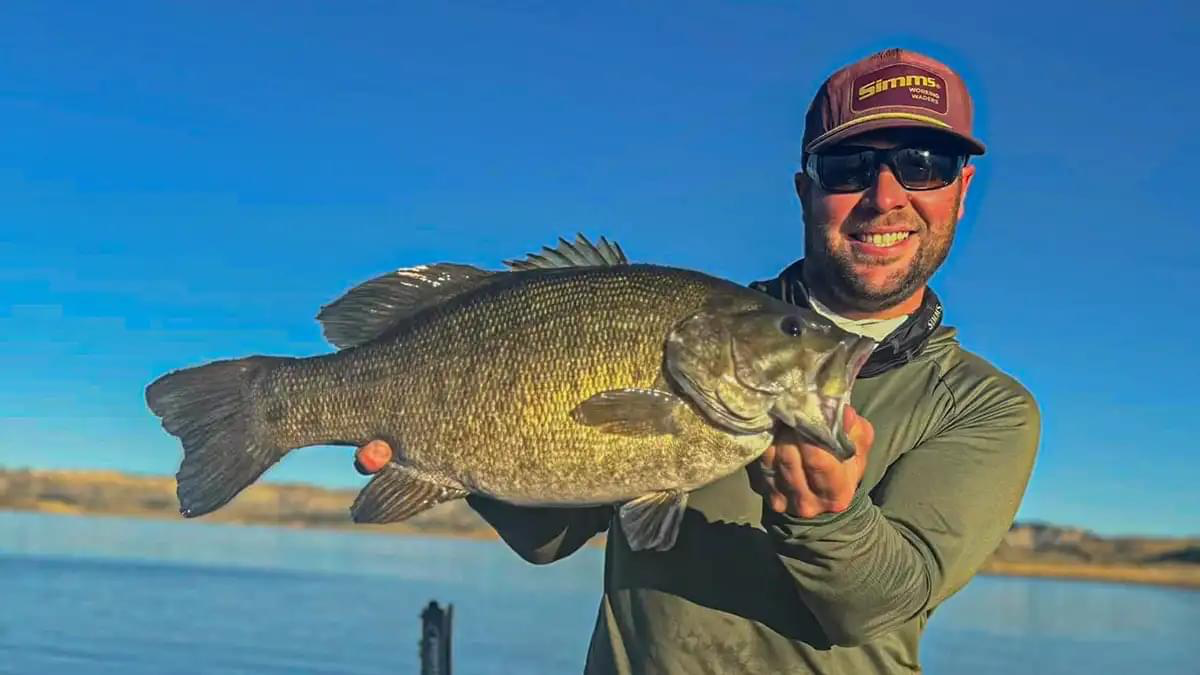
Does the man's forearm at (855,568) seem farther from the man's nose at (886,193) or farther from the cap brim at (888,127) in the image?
the cap brim at (888,127)

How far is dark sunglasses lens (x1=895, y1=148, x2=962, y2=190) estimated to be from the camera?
3.76 metres

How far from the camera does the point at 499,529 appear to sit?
13.0ft

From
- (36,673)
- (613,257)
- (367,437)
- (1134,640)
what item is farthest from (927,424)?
(1134,640)

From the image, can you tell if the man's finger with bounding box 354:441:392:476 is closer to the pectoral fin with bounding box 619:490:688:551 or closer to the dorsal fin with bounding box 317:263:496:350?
the dorsal fin with bounding box 317:263:496:350

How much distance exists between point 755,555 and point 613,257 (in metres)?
1.03

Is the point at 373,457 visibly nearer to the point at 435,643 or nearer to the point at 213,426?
the point at 213,426

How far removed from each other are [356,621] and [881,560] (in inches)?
1141

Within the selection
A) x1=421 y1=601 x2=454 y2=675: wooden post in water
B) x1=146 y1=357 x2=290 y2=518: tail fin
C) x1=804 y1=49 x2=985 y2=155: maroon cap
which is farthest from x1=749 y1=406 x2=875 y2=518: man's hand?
x1=421 y1=601 x2=454 y2=675: wooden post in water

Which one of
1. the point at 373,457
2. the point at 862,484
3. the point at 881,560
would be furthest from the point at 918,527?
the point at 373,457

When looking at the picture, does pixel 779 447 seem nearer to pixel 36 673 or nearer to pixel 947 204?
pixel 947 204

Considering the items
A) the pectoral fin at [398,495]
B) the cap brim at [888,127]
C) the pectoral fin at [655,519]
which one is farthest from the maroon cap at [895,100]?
the pectoral fin at [398,495]

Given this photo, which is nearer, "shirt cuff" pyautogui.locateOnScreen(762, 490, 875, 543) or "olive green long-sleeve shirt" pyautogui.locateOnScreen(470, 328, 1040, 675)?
"shirt cuff" pyautogui.locateOnScreen(762, 490, 875, 543)

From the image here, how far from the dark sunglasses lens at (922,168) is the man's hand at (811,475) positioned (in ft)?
3.89

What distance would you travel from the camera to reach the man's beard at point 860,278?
3789 mm
